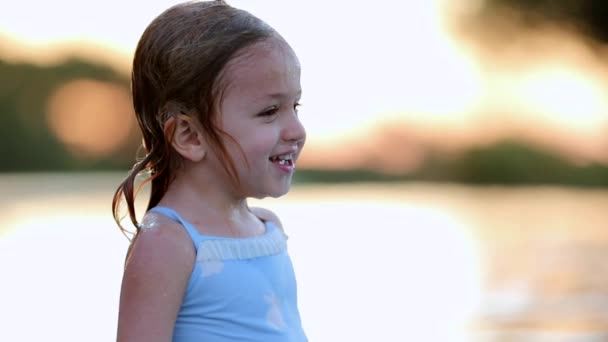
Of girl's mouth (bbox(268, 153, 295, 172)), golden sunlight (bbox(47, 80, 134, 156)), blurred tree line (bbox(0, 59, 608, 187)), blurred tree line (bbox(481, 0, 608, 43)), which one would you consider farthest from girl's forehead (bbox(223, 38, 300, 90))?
golden sunlight (bbox(47, 80, 134, 156))

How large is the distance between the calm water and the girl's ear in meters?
3.40

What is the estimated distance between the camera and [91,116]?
18.5 meters

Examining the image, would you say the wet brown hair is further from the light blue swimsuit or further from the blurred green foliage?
the blurred green foliage

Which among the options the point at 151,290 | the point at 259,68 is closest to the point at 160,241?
the point at 151,290

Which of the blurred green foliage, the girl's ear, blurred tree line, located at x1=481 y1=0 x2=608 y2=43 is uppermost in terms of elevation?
blurred tree line, located at x1=481 y1=0 x2=608 y2=43

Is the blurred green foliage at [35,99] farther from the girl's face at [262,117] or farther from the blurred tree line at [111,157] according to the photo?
the girl's face at [262,117]

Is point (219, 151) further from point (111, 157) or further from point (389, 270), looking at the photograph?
point (111, 157)

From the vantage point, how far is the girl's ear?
1762 millimetres

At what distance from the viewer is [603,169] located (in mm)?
17391

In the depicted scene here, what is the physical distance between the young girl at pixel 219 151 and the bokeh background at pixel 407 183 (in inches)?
22.3

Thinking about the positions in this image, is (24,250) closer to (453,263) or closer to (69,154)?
(453,263)

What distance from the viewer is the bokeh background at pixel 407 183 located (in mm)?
5930

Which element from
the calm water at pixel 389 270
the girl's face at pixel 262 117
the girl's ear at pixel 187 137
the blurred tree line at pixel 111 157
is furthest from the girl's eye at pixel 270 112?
the blurred tree line at pixel 111 157

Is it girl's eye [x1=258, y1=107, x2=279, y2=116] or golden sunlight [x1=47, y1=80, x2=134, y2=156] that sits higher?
girl's eye [x1=258, y1=107, x2=279, y2=116]
